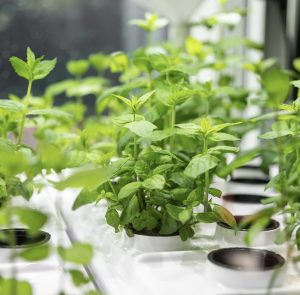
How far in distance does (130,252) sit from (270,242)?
0.22 meters

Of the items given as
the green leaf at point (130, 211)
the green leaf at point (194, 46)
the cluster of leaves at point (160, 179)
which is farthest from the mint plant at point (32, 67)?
the green leaf at point (194, 46)

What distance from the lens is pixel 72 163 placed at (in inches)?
39.2

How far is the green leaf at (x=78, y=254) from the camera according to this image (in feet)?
1.91

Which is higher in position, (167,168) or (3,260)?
(167,168)

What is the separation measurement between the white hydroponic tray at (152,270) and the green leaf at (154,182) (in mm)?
98

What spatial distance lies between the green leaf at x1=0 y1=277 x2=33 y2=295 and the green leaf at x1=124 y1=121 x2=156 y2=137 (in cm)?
32

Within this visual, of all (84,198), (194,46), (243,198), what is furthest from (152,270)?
(194,46)

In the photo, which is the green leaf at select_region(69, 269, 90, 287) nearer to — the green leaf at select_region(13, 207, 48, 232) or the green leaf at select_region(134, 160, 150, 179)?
the green leaf at select_region(13, 207, 48, 232)

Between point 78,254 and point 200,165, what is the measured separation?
1.10ft

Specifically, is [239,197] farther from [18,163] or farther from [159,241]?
[18,163]

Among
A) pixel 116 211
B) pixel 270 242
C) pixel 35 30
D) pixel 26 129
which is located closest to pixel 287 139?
pixel 270 242

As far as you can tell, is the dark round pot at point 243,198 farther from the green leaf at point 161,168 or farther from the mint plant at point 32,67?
the mint plant at point 32,67

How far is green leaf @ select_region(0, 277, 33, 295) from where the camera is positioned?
61 cm

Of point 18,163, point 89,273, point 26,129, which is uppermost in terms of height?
point 18,163
